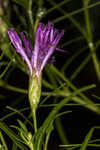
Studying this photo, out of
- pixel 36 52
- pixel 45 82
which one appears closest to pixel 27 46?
pixel 36 52

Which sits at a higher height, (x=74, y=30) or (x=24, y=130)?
(x=74, y=30)

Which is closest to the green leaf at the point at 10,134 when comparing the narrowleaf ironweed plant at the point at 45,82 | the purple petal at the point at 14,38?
the narrowleaf ironweed plant at the point at 45,82

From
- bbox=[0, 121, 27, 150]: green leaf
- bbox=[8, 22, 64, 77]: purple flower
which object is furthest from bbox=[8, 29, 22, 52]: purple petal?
bbox=[0, 121, 27, 150]: green leaf

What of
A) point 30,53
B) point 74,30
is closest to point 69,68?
point 74,30

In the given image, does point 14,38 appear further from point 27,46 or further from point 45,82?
point 45,82

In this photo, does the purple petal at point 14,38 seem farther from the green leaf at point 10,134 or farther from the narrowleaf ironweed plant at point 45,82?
the green leaf at point 10,134

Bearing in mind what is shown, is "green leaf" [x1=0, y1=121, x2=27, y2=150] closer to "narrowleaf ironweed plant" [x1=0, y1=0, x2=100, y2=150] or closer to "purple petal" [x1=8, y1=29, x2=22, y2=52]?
"narrowleaf ironweed plant" [x1=0, y1=0, x2=100, y2=150]

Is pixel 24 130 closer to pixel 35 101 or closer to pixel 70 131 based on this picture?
pixel 35 101

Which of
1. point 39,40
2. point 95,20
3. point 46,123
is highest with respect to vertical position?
point 95,20
